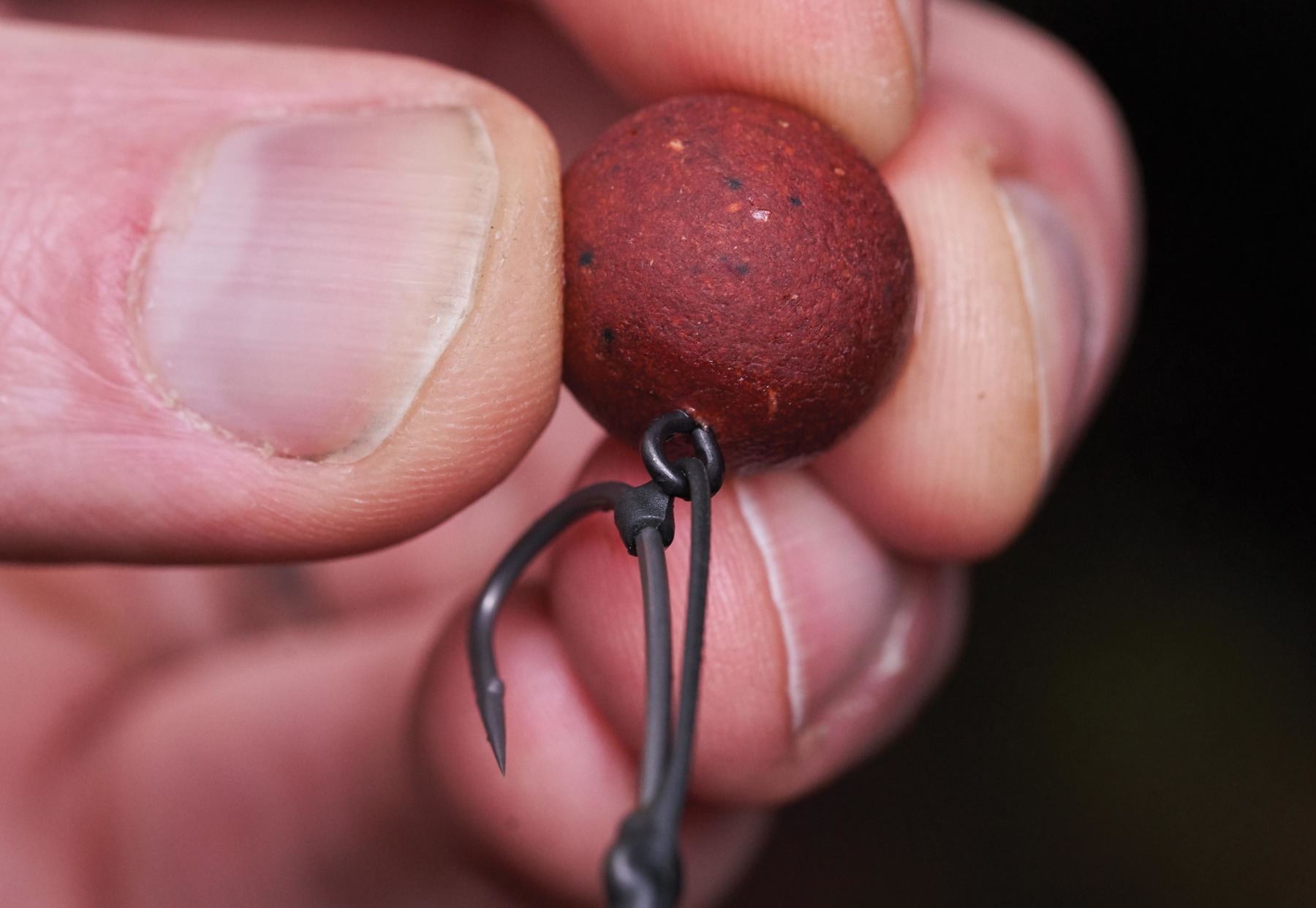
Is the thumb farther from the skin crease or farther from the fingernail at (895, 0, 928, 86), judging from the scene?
the fingernail at (895, 0, 928, 86)

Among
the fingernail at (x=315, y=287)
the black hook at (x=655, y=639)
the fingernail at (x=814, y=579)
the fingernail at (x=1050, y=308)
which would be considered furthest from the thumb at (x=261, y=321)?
the fingernail at (x=1050, y=308)

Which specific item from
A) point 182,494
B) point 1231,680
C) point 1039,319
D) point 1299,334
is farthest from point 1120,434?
point 182,494

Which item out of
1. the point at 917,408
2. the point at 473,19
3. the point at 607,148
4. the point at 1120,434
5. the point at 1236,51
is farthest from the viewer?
the point at 1120,434

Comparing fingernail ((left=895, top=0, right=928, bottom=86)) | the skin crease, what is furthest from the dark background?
fingernail ((left=895, top=0, right=928, bottom=86))

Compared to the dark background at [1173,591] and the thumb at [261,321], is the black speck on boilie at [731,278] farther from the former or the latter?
the dark background at [1173,591]

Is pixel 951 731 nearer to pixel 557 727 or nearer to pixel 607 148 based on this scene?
pixel 557 727

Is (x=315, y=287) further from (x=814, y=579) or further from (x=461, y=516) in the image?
(x=461, y=516)
